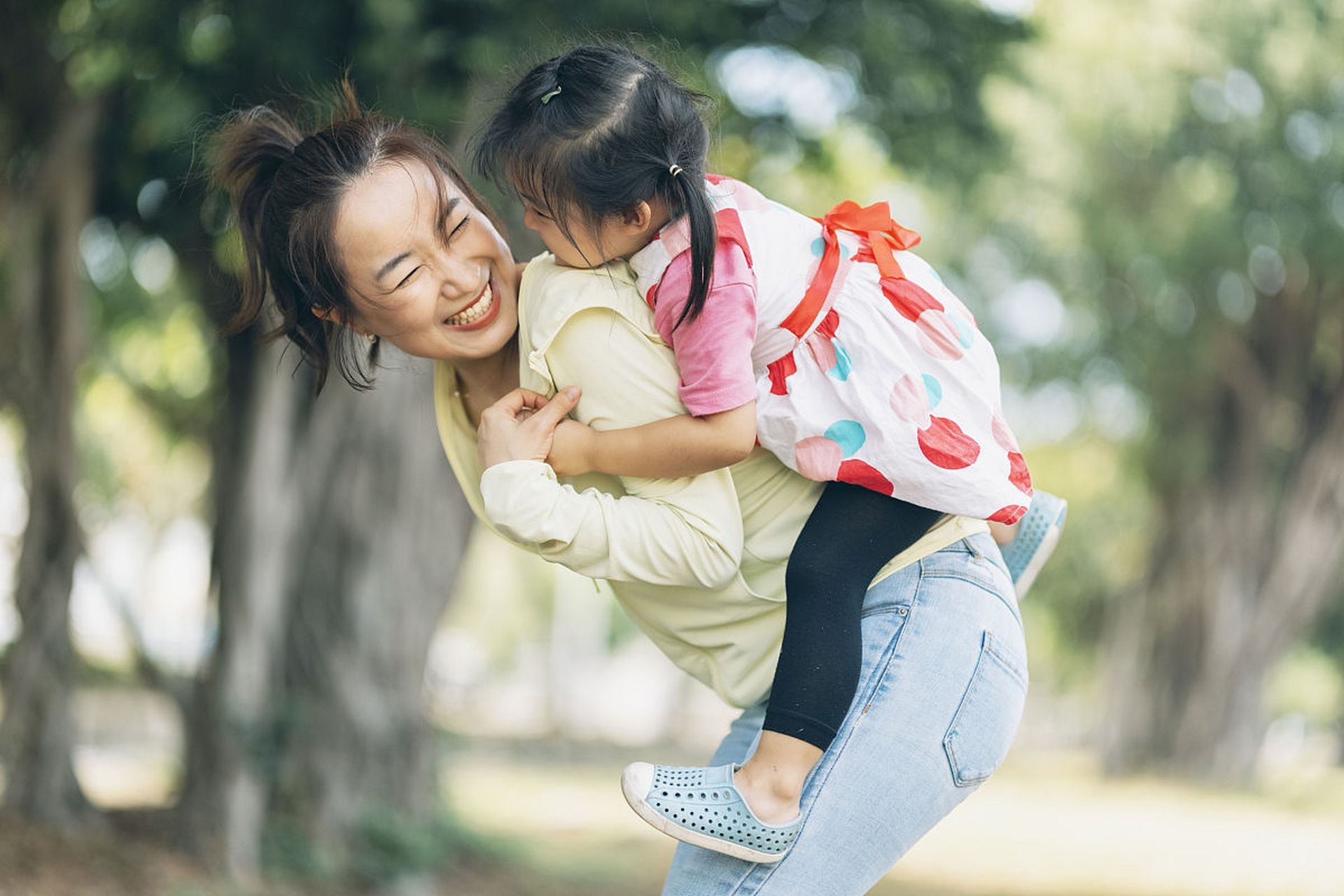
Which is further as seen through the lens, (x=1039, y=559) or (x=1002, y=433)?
(x=1039, y=559)

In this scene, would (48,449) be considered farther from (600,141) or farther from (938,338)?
(938,338)

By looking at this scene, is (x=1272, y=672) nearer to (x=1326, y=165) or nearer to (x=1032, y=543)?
(x=1326, y=165)

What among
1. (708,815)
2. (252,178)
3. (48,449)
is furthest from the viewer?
(48,449)

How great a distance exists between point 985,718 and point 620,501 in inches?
20.6

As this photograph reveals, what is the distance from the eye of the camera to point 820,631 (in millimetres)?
1643

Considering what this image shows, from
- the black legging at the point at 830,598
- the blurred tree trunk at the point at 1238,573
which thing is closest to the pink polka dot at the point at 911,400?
the black legging at the point at 830,598

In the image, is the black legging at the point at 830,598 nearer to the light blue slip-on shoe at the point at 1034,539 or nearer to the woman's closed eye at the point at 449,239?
the light blue slip-on shoe at the point at 1034,539

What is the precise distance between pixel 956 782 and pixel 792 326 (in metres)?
0.60

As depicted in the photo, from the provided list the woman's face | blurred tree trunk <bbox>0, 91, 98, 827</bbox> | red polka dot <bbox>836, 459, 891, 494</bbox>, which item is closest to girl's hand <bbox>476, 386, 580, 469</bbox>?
the woman's face

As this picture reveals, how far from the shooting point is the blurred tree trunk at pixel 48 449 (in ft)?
21.3

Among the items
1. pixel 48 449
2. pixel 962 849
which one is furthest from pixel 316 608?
pixel 962 849

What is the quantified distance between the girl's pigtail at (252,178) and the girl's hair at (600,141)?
0.34 meters

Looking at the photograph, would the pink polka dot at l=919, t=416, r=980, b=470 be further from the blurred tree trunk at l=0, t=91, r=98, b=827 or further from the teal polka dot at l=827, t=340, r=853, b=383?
the blurred tree trunk at l=0, t=91, r=98, b=827

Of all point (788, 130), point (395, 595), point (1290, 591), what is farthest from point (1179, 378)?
point (395, 595)
